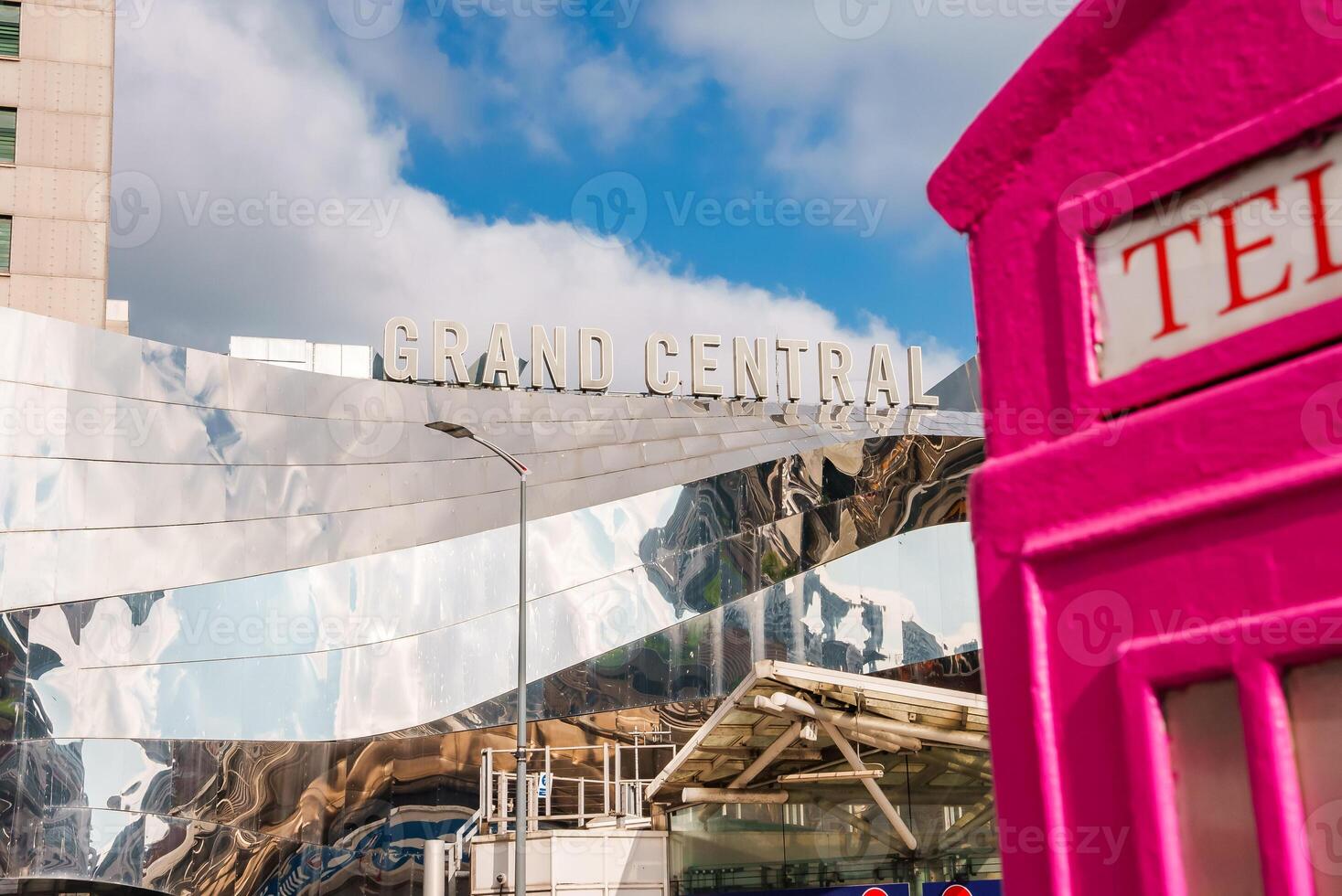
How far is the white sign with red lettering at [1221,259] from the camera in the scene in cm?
317

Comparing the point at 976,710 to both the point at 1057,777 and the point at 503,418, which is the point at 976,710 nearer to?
the point at 1057,777

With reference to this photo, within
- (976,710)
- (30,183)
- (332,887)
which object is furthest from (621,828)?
(30,183)

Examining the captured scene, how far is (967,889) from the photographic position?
1989cm

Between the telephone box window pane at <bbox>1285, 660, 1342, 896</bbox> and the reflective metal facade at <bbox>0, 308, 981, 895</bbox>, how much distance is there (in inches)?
1128

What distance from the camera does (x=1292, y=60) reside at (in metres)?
3.34

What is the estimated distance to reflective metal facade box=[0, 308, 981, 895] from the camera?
2855 cm
